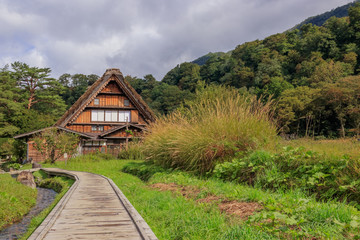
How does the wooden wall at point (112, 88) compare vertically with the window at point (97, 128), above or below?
above

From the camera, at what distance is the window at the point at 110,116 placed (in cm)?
2919

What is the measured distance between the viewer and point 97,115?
1136 inches

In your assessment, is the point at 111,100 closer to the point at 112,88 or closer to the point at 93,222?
the point at 112,88

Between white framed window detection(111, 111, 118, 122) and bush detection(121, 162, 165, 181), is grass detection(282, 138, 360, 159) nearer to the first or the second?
bush detection(121, 162, 165, 181)

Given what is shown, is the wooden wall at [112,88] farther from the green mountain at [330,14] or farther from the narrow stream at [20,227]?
the green mountain at [330,14]

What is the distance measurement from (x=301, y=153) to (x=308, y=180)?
2.90 ft

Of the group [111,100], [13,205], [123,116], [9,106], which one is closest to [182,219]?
[13,205]

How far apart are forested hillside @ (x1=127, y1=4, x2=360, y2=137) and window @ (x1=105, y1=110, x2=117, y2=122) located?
10.2m

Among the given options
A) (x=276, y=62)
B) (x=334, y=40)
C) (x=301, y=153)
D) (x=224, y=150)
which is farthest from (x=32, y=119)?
(x=334, y=40)

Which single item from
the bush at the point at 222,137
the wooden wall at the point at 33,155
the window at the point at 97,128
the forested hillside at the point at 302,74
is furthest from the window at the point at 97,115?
the bush at the point at 222,137

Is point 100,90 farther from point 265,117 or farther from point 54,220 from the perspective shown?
point 54,220

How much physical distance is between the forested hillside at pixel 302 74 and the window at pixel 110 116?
10184mm

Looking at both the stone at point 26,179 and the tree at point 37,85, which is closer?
the stone at point 26,179

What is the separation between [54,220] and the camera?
4547 mm
